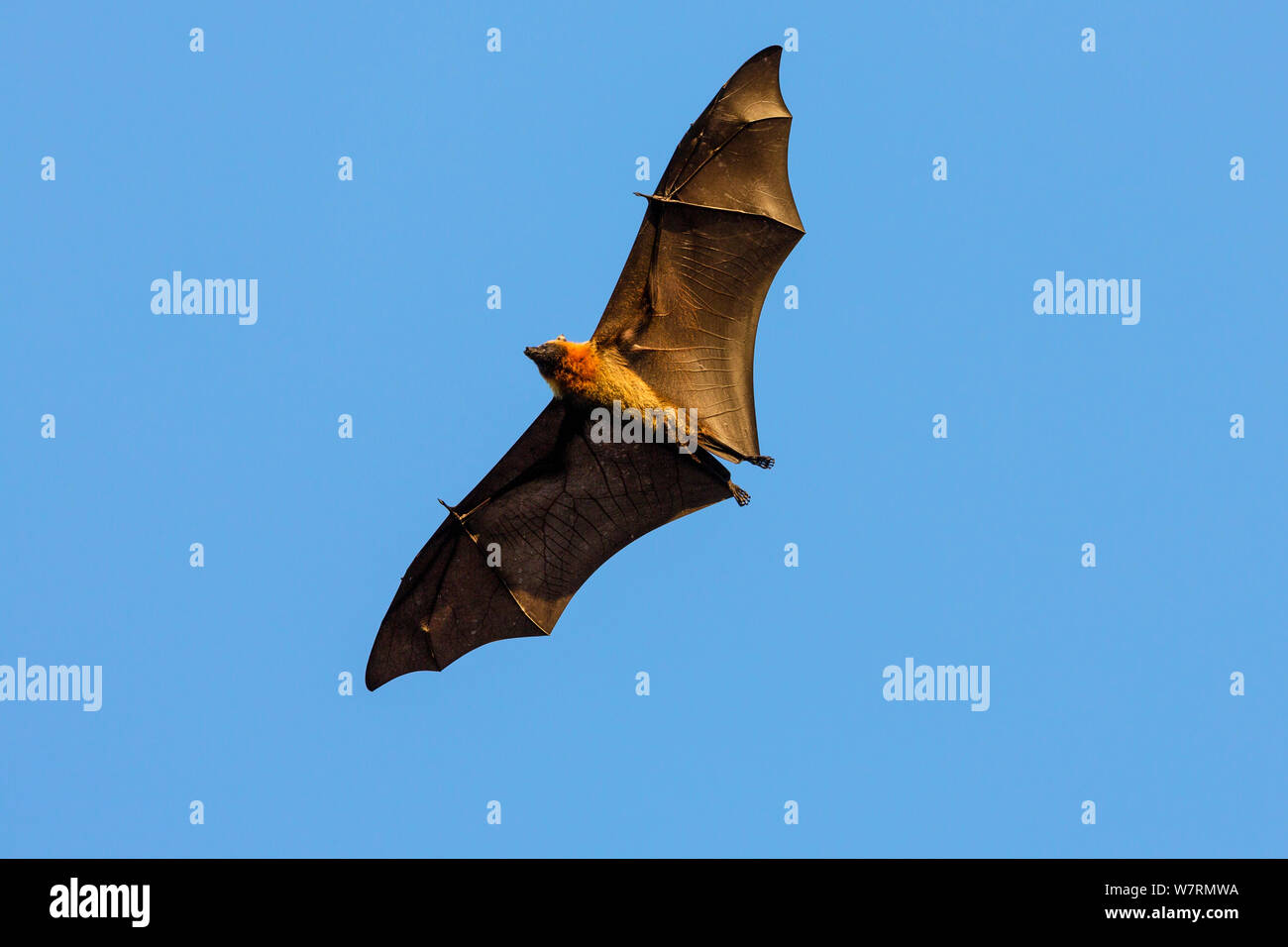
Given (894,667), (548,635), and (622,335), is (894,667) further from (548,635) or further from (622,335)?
(622,335)

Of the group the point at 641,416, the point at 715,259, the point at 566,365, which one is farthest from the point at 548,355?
the point at 715,259

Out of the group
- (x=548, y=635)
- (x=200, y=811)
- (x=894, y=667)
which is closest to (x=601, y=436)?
(x=548, y=635)

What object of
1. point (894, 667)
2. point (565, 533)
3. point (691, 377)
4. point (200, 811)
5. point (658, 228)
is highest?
point (658, 228)

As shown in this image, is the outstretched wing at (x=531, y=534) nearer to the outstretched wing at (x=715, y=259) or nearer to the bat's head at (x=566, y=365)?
the bat's head at (x=566, y=365)

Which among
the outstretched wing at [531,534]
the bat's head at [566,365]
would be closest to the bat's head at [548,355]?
the bat's head at [566,365]

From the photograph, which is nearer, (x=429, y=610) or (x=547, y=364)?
(x=547, y=364)

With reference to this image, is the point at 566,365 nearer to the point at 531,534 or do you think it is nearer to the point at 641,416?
the point at 641,416
